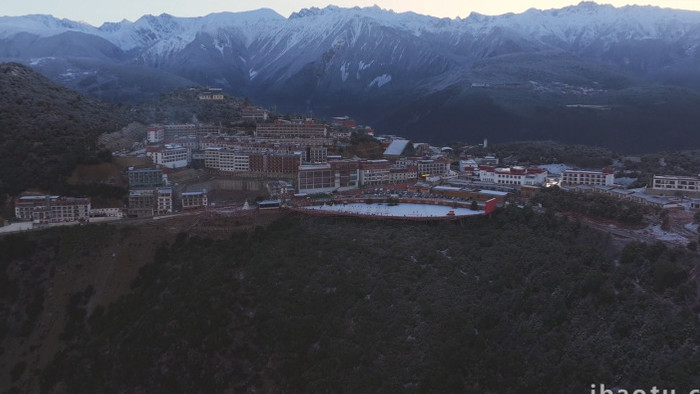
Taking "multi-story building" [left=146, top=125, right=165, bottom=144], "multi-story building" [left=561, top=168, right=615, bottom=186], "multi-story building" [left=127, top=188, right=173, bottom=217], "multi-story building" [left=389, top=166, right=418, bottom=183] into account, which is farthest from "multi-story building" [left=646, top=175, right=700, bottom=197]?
"multi-story building" [left=146, top=125, right=165, bottom=144]

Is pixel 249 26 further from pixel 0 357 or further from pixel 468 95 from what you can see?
pixel 0 357

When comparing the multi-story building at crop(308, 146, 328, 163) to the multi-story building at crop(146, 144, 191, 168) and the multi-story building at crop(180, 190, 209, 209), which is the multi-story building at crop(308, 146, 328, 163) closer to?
the multi-story building at crop(146, 144, 191, 168)

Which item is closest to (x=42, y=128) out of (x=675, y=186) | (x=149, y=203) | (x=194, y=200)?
(x=149, y=203)

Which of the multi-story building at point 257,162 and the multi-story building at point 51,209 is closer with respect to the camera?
the multi-story building at point 51,209

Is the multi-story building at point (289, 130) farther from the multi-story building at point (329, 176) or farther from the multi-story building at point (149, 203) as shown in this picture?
the multi-story building at point (149, 203)

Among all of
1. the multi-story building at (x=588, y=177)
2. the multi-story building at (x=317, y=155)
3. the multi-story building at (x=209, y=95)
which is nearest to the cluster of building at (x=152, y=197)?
the multi-story building at (x=317, y=155)
